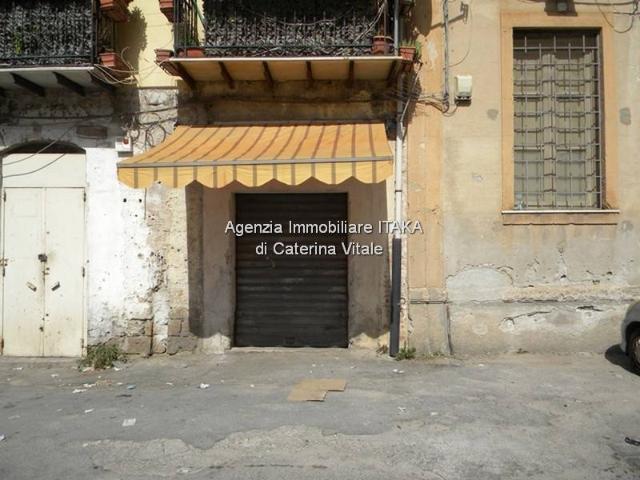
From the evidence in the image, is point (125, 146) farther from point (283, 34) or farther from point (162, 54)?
point (283, 34)

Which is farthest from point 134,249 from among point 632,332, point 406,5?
point 632,332

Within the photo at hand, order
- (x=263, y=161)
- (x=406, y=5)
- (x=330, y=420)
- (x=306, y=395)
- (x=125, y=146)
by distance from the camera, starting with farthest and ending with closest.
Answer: (x=125, y=146), (x=406, y=5), (x=263, y=161), (x=306, y=395), (x=330, y=420)

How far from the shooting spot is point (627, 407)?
5410 millimetres

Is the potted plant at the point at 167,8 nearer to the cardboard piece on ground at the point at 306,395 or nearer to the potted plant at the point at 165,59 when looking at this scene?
the potted plant at the point at 165,59

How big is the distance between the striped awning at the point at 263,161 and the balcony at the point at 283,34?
3.20 ft

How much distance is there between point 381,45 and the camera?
6.98 m

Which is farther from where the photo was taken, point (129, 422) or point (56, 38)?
point (56, 38)

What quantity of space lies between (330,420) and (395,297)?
8.75ft

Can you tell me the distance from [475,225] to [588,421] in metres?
3.09

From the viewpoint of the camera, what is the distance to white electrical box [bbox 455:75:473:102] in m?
7.41

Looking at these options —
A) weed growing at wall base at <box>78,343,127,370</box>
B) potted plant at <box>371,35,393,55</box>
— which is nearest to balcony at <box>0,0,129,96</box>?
potted plant at <box>371,35,393,55</box>

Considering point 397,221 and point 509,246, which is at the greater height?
point 397,221

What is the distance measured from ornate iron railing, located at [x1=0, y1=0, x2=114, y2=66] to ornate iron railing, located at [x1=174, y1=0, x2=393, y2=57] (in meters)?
1.23

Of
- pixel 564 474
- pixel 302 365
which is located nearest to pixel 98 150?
pixel 302 365
